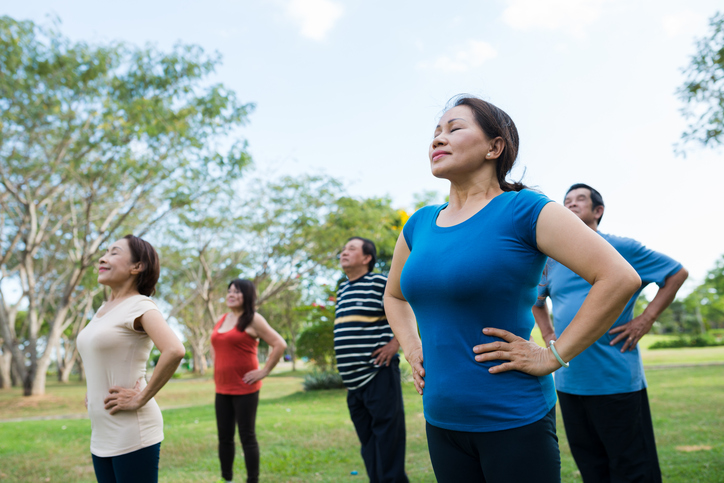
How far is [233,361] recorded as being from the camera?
16.8 feet

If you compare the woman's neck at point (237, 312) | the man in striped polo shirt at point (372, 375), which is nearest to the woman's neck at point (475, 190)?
the man in striped polo shirt at point (372, 375)

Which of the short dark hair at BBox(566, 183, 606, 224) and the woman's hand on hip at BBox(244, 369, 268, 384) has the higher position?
the short dark hair at BBox(566, 183, 606, 224)

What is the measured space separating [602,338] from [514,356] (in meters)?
1.90

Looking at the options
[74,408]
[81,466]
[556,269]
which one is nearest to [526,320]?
[556,269]

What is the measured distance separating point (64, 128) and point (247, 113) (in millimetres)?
4871

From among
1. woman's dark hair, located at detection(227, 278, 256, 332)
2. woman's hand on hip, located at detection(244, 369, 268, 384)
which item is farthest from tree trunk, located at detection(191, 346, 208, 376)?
woman's hand on hip, located at detection(244, 369, 268, 384)

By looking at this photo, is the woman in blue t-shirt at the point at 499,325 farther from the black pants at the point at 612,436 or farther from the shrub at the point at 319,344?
the shrub at the point at 319,344

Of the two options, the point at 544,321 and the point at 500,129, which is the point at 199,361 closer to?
the point at 544,321

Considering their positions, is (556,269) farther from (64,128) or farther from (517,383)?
(64,128)

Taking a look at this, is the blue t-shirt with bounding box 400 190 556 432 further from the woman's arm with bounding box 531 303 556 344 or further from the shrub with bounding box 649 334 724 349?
the shrub with bounding box 649 334 724 349

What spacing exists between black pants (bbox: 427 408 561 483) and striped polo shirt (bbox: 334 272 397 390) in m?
2.54

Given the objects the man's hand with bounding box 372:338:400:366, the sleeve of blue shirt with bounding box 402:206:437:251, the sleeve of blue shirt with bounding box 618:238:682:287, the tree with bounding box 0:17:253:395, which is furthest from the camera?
the tree with bounding box 0:17:253:395

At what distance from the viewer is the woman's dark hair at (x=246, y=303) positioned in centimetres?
530

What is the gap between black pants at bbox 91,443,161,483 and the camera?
8.73 ft
